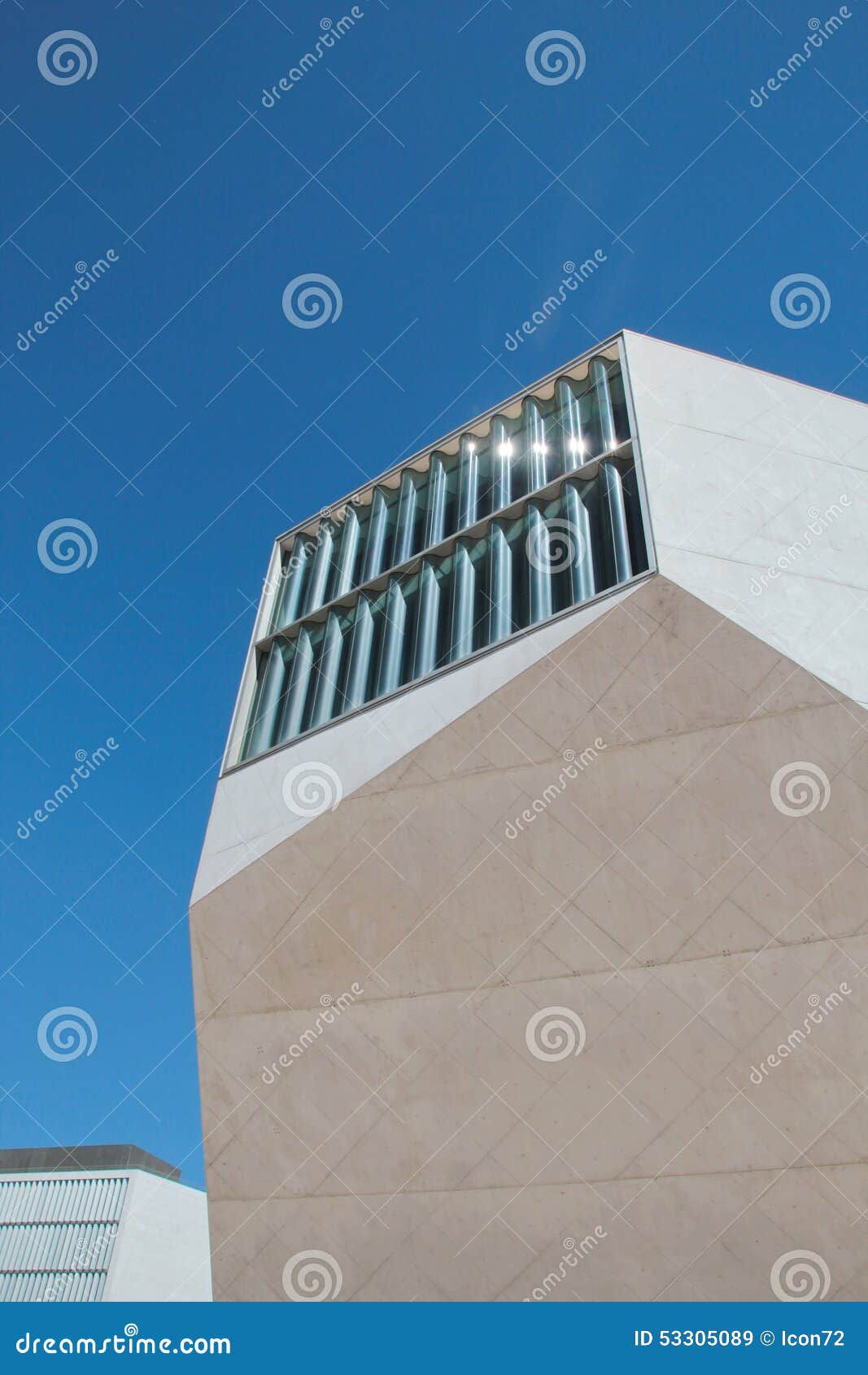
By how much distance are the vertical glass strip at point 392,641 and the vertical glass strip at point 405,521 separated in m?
0.77

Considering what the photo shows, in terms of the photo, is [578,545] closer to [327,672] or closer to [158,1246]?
[327,672]

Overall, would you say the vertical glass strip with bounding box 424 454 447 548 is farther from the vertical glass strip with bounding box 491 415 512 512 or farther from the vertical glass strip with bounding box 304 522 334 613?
the vertical glass strip with bounding box 304 522 334 613

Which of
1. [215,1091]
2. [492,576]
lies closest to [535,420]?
[492,576]

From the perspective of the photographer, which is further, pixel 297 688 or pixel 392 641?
pixel 297 688

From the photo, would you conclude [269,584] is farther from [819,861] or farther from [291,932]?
[819,861]

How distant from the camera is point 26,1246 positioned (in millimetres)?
51156

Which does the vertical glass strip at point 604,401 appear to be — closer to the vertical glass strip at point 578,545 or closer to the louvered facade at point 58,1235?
the vertical glass strip at point 578,545

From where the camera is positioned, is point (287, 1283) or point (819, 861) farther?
point (287, 1283)

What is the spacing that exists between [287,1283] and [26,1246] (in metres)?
43.6

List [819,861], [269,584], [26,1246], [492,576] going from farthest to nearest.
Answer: [26,1246] → [269,584] → [492,576] → [819,861]

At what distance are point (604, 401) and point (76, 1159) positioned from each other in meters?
51.2

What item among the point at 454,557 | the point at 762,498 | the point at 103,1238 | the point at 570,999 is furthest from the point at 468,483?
the point at 103,1238

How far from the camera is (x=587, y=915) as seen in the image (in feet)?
48.9

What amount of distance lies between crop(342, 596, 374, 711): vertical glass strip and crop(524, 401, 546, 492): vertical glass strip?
383 cm
